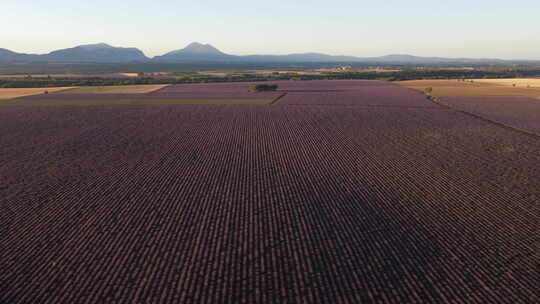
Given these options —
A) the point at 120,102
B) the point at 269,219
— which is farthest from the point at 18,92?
the point at 269,219

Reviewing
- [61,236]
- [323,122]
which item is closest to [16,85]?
[323,122]

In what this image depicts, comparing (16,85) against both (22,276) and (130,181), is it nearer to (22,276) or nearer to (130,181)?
(130,181)

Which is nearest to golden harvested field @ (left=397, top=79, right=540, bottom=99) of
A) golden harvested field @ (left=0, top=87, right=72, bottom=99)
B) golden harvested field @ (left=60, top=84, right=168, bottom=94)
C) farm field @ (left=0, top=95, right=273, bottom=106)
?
farm field @ (left=0, top=95, right=273, bottom=106)

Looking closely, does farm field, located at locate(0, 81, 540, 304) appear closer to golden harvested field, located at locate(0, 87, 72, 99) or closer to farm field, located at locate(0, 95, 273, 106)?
farm field, located at locate(0, 95, 273, 106)

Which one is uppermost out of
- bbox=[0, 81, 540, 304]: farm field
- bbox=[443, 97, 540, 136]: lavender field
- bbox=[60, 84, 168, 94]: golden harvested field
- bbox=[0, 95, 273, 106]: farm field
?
bbox=[60, 84, 168, 94]: golden harvested field

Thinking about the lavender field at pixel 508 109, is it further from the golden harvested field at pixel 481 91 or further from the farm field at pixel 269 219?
the farm field at pixel 269 219

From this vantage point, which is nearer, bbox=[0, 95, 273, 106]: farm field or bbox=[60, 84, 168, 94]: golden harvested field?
Answer: bbox=[0, 95, 273, 106]: farm field

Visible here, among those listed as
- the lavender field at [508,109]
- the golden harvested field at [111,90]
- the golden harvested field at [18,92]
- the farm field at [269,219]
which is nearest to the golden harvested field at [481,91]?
the lavender field at [508,109]

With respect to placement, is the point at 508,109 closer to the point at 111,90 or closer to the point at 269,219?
the point at 269,219
